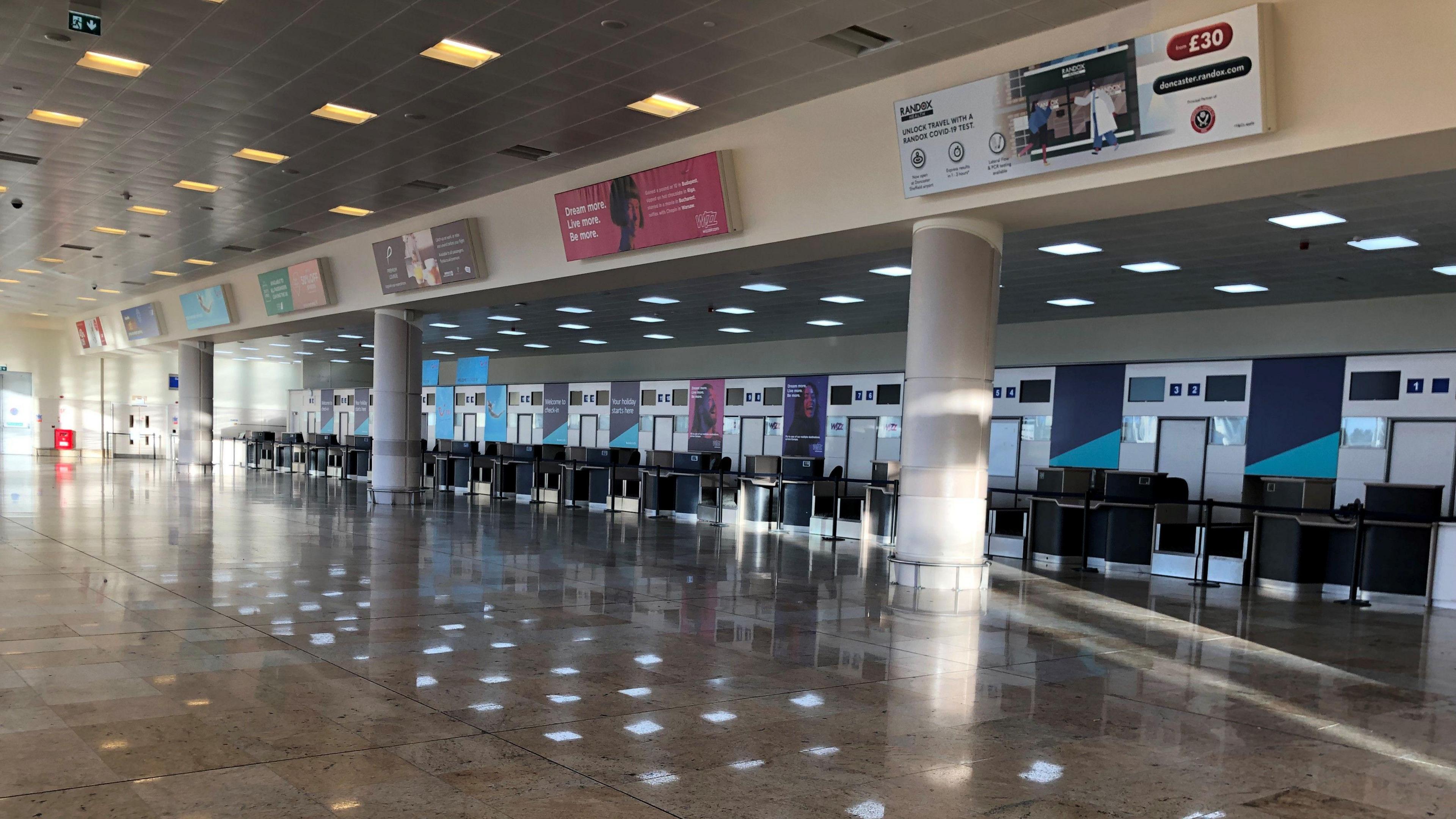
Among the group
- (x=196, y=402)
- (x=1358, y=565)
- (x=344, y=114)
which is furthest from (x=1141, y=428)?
(x=196, y=402)

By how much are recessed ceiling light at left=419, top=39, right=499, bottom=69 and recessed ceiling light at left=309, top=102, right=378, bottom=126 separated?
2.17 m

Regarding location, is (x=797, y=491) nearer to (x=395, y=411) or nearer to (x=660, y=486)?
(x=660, y=486)

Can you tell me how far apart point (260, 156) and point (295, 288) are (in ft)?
28.2

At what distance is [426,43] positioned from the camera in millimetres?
9281

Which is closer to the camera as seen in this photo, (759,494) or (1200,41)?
(1200,41)

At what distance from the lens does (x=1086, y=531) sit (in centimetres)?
1391

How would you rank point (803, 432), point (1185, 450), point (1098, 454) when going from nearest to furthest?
point (1185, 450)
point (1098, 454)
point (803, 432)

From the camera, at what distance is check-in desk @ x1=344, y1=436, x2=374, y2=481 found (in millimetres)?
30078

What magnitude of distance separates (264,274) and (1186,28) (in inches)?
807

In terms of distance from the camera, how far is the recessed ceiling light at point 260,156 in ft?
43.5

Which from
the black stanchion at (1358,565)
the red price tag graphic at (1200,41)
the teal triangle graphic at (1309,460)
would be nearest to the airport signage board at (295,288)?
the red price tag graphic at (1200,41)

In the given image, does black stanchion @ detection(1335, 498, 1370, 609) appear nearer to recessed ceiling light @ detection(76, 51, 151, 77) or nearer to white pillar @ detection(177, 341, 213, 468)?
recessed ceiling light @ detection(76, 51, 151, 77)

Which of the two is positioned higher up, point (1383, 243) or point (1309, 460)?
point (1383, 243)

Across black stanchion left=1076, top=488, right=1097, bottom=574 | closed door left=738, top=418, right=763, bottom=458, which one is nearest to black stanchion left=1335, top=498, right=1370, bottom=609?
black stanchion left=1076, top=488, right=1097, bottom=574
